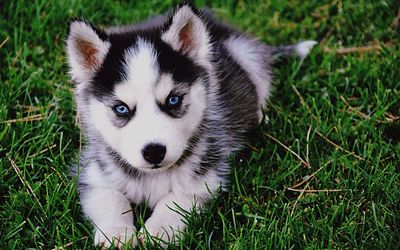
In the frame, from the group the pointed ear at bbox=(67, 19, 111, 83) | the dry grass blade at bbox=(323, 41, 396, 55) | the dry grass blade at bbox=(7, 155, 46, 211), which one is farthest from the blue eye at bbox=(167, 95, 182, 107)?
the dry grass blade at bbox=(323, 41, 396, 55)

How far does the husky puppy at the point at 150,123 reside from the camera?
3.73 m

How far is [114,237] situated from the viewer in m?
3.70

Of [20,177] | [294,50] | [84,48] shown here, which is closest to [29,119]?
[20,177]

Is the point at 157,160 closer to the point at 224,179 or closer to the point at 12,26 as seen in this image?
the point at 224,179

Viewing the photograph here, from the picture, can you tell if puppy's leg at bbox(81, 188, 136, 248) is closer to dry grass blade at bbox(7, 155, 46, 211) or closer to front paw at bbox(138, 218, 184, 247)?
front paw at bbox(138, 218, 184, 247)

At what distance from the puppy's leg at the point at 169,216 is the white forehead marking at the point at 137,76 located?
2.27 ft

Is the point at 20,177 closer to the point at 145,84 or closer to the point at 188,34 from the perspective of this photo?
the point at 145,84

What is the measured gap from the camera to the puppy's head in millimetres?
3693

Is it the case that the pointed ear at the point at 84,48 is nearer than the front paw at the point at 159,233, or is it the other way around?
the front paw at the point at 159,233

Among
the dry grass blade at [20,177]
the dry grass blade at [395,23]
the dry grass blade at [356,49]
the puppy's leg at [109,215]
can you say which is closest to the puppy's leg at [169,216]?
the puppy's leg at [109,215]

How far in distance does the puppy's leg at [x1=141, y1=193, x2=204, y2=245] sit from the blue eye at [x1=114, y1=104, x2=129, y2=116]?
62cm

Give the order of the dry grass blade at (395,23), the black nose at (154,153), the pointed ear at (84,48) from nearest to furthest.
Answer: the black nose at (154,153), the pointed ear at (84,48), the dry grass blade at (395,23)

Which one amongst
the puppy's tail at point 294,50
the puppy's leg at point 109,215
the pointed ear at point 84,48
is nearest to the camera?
the puppy's leg at point 109,215

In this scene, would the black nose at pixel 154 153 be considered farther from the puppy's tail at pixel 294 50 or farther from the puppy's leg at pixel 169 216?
the puppy's tail at pixel 294 50
